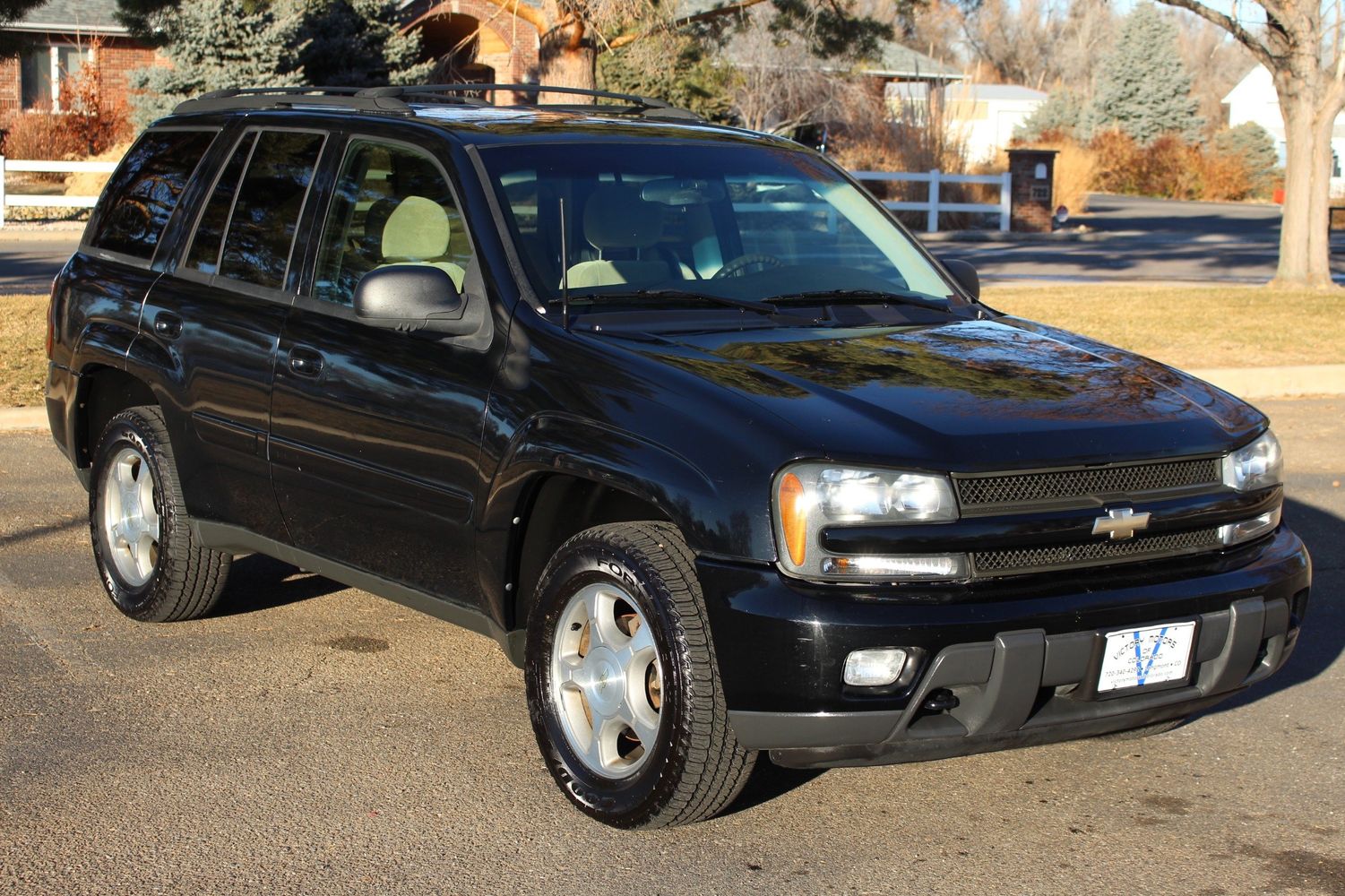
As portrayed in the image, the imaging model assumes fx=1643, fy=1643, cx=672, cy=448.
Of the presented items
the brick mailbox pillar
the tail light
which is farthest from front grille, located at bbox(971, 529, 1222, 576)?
the brick mailbox pillar

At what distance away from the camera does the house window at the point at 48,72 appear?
37344mm

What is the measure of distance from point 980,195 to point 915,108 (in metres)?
2.89

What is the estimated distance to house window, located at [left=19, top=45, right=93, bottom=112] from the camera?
3734 centimetres

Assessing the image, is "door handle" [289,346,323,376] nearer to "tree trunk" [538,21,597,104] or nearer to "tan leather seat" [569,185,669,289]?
"tan leather seat" [569,185,669,289]

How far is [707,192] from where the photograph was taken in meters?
5.39

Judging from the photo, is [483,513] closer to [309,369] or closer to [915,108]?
[309,369]

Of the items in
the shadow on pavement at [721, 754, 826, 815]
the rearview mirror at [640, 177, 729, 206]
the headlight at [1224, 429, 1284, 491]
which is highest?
the rearview mirror at [640, 177, 729, 206]

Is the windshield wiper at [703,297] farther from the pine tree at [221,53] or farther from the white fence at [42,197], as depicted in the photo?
the white fence at [42,197]

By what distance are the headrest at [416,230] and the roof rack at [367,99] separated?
1.48ft

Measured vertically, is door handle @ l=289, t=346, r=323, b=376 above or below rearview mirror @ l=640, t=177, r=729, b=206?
below

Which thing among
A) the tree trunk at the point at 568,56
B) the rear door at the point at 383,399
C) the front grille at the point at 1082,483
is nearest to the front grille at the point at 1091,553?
the front grille at the point at 1082,483

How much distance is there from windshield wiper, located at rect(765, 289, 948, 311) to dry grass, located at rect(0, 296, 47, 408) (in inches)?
220

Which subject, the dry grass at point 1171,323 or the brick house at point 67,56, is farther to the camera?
the brick house at point 67,56

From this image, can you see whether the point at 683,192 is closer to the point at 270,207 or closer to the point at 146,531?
the point at 270,207
